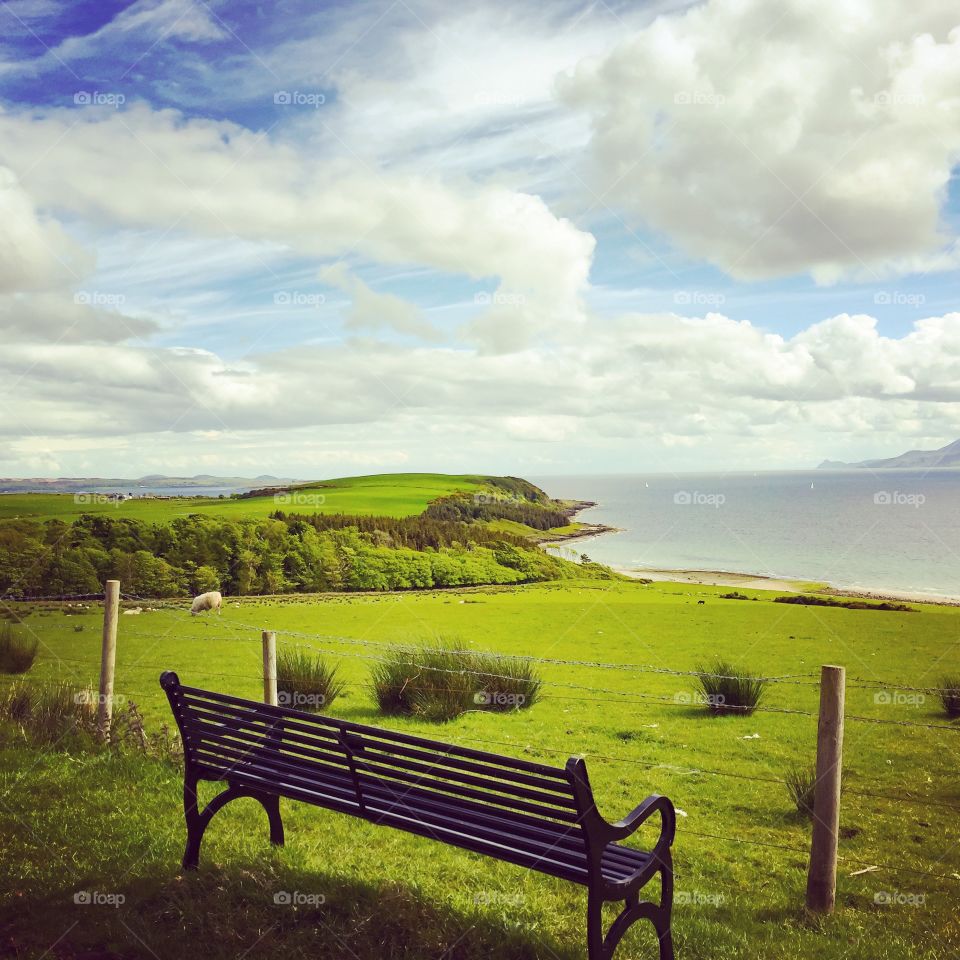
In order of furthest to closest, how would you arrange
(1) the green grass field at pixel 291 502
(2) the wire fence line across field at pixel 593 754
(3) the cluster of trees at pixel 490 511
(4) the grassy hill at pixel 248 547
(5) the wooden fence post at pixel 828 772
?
1. (3) the cluster of trees at pixel 490 511
2. (1) the green grass field at pixel 291 502
3. (4) the grassy hill at pixel 248 547
4. (2) the wire fence line across field at pixel 593 754
5. (5) the wooden fence post at pixel 828 772

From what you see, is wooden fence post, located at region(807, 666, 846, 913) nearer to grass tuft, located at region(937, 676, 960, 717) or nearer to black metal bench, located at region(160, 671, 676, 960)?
black metal bench, located at region(160, 671, 676, 960)

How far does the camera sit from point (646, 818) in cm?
355

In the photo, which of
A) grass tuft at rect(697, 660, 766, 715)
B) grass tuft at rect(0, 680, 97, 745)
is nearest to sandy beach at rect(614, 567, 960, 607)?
grass tuft at rect(697, 660, 766, 715)

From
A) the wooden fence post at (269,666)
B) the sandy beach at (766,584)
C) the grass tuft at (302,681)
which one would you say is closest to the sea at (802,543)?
the sandy beach at (766,584)

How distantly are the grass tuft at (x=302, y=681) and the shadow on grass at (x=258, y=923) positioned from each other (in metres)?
6.93

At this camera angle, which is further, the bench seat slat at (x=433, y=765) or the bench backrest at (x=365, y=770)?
the bench backrest at (x=365, y=770)

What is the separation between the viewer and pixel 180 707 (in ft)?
17.3

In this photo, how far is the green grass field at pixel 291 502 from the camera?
30094 mm

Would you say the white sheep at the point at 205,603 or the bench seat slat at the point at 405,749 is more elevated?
the bench seat slat at the point at 405,749

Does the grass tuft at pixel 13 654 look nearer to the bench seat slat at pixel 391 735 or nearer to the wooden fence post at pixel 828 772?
the bench seat slat at pixel 391 735

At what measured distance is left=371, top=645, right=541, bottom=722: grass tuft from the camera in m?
11.9

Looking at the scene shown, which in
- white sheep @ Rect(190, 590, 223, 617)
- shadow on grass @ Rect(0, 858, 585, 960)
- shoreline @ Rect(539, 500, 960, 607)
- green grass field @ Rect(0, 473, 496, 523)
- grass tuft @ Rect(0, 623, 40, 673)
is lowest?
shoreline @ Rect(539, 500, 960, 607)

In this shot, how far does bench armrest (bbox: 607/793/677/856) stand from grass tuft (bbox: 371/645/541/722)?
7.86m

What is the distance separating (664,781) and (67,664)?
13230 millimetres
